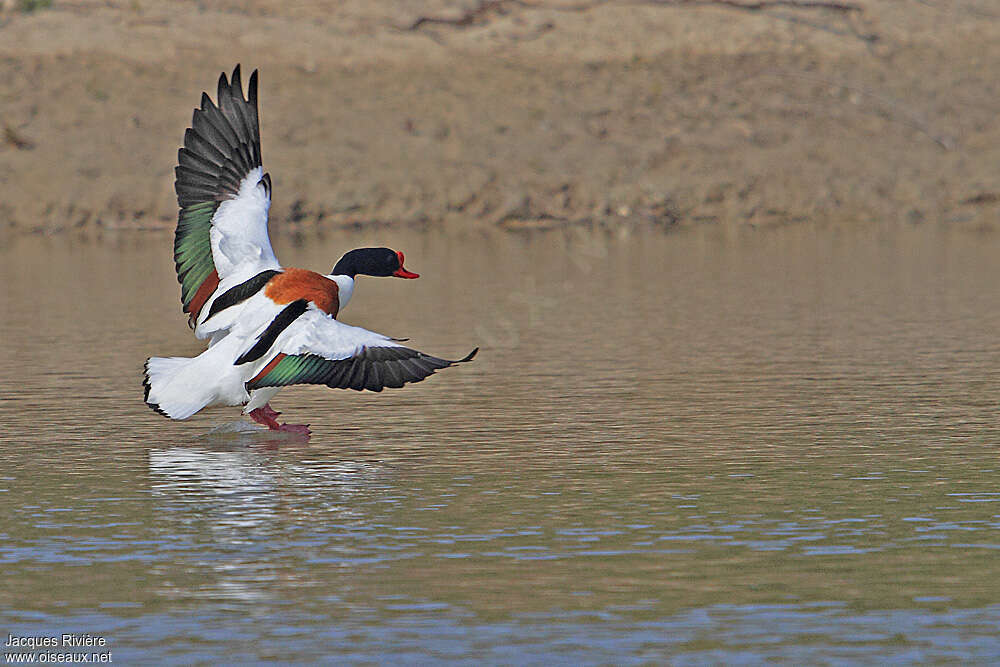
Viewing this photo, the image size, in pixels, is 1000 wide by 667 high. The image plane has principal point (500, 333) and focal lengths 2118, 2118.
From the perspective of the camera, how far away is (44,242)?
31094 mm

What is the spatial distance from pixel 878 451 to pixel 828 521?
6.46ft

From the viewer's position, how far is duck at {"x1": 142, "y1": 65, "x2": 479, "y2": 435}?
34.7 feet

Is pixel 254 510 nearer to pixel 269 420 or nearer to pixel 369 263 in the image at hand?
pixel 269 420

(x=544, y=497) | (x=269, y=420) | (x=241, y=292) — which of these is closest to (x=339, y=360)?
(x=241, y=292)

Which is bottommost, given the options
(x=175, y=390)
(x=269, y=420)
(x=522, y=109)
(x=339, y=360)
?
(x=269, y=420)

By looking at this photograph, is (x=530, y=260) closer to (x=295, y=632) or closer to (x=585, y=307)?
(x=585, y=307)

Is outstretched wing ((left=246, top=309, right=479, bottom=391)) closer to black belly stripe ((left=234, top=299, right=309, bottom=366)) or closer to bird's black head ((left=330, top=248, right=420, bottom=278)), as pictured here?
black belly stripe ((left=234, top=299, right=309, bottom=366))

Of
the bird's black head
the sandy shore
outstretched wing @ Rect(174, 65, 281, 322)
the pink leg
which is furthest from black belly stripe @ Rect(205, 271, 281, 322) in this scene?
the sandy shore

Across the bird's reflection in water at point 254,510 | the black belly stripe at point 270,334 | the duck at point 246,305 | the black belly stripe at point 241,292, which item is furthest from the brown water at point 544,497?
the black belly stripe at point 241,292

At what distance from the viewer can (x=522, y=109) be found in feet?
119

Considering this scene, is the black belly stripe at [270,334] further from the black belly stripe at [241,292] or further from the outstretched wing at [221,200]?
the outstretched wing at [221,200]

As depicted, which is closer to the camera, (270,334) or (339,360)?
(339,360)

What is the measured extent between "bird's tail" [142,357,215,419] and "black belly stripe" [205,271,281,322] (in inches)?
16.2

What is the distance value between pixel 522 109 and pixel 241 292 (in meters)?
25.4
